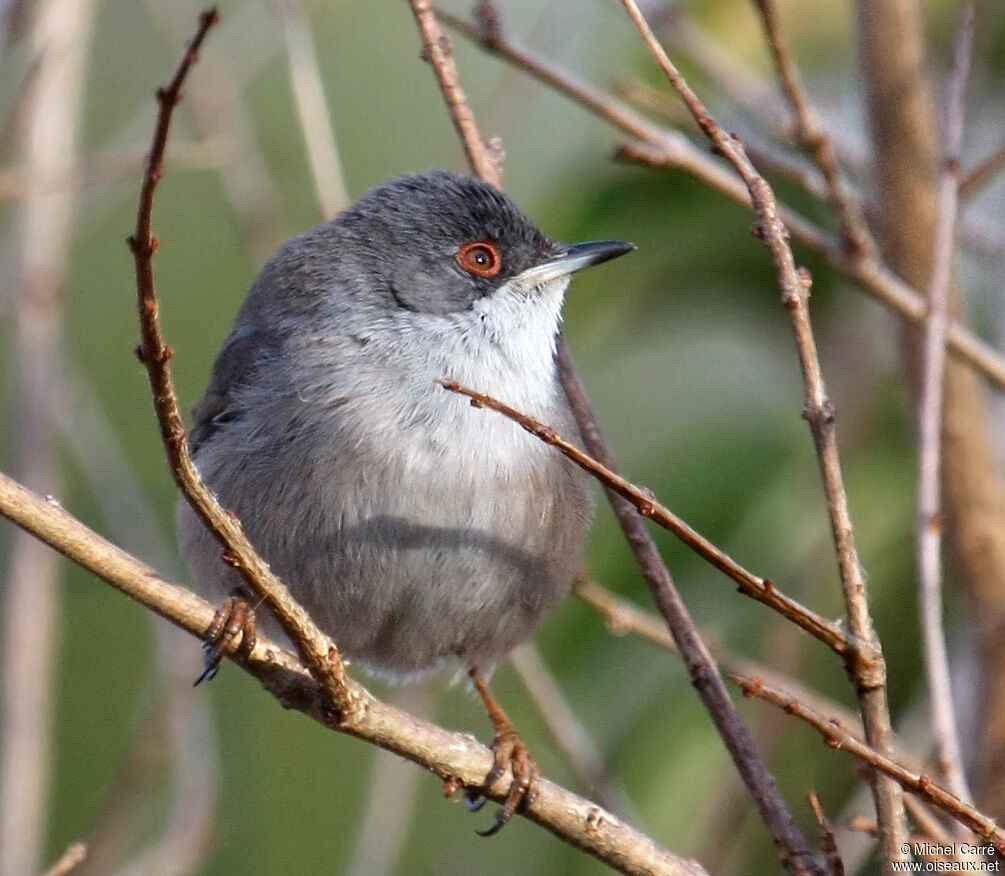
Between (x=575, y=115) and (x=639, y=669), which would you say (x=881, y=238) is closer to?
(x=639, y=669)

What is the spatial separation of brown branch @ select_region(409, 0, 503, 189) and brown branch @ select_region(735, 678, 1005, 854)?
5.94 ft

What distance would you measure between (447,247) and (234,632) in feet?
5.90

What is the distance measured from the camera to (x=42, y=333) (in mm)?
5223

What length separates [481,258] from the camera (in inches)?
167

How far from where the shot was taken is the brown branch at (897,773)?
7.36ft

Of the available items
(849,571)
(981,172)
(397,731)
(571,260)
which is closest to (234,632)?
(397,731)

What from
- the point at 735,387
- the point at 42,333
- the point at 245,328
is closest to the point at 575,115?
the point at 735,387

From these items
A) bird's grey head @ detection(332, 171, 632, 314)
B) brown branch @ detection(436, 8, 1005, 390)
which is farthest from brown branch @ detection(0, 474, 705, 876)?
brown branch @ detection(436, 8, 1005, 390)

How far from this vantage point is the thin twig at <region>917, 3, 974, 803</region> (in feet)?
9.32

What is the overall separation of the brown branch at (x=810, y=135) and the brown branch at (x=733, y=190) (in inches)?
2.8

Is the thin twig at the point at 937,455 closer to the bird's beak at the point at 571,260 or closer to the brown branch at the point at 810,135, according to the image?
the brown branch at the point at 810,135

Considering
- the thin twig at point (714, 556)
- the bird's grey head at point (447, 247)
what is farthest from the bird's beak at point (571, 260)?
the thin twig at point (714, 556)

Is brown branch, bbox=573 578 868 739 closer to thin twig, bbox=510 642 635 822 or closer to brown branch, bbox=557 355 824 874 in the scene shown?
thin twig, bbox=510 642 635 822

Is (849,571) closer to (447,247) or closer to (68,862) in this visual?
(68,862)
